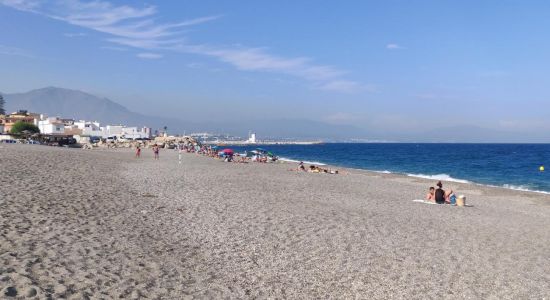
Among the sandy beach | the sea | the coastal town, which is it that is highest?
the coastal town

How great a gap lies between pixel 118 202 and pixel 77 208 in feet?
6.06

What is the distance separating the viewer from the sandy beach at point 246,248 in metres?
7.18

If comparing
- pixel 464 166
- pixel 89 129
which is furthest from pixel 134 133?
pixel 464 166

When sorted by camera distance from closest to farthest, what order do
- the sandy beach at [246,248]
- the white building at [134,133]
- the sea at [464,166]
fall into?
the sandy beach at [246,248] < the sea at [464,166] < the white building at [134,133]

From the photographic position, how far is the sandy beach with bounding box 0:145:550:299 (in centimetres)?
718

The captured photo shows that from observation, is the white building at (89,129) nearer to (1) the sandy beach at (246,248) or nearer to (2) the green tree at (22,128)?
(2) the green tree at (22,128)

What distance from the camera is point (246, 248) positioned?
31.9 ft

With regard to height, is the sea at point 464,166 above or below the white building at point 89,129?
below

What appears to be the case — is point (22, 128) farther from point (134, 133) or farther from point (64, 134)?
point (134, 133)

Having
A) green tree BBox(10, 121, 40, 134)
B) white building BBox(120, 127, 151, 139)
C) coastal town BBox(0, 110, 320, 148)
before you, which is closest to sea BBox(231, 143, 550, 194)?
coastal town BBox(0, 110, 320, 148)

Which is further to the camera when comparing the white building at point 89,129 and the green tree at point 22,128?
the white building at point 89,129

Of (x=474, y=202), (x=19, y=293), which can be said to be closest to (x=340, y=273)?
(x=19, y=293)

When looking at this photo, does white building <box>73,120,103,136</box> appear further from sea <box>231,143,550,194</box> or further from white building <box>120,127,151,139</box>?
sea <box>231,143,550,194</box>

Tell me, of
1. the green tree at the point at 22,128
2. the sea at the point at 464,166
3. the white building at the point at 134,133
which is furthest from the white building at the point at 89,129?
the sea at the point at 464,166
